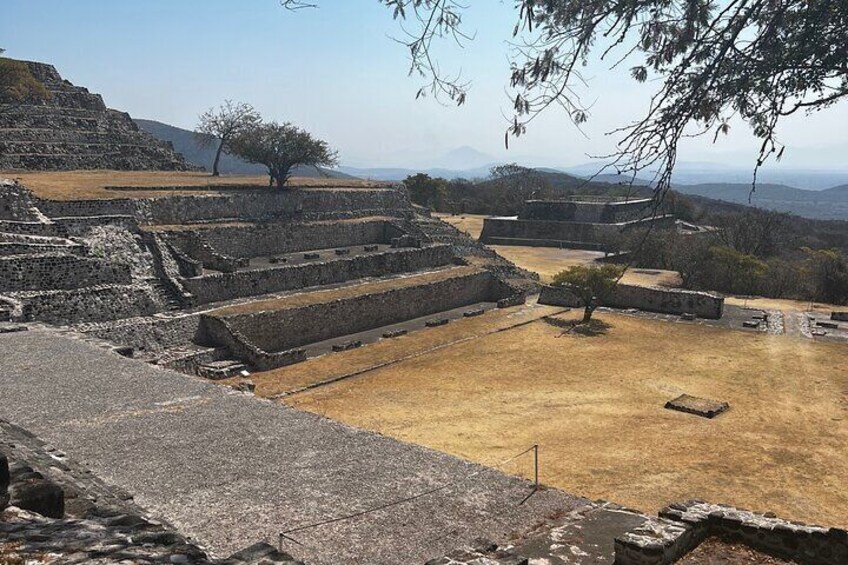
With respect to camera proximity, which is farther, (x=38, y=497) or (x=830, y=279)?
(x=830, y=279)

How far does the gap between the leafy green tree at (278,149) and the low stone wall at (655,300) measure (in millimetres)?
14361

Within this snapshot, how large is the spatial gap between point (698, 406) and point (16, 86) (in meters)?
35.8

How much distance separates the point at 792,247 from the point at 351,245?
3873 cm

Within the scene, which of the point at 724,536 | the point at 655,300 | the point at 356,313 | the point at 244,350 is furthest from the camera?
the point at 655,300

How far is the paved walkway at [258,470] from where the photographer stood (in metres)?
7.22

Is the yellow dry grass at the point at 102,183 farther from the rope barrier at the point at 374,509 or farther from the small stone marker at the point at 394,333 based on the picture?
the rope barrier at the point at 374,509

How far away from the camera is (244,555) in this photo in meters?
4.96

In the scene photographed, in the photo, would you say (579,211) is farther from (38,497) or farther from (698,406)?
(38,497)

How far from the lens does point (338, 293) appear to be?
80.2 ft

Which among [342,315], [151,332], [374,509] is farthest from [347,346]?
[374,509]

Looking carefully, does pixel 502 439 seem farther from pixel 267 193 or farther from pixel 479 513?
pixel 267 193

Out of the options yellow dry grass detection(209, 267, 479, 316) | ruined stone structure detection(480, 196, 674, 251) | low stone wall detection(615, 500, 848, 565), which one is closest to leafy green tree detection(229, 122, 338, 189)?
yellow dry grass detection(209, 267, 479, 316)

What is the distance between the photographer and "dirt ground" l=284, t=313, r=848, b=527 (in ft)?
37.9

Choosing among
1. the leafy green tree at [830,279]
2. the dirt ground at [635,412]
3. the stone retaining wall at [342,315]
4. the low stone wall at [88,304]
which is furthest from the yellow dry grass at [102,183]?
the leafy green tree at [830,279]
